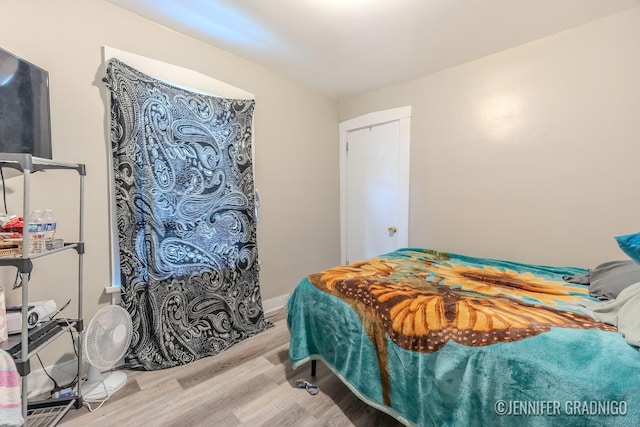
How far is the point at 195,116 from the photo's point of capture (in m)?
2.19

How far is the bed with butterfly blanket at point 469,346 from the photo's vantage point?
854 mm

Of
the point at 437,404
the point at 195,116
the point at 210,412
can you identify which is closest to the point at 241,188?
the point at 195,116

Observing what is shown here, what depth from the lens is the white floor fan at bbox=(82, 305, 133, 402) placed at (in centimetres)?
148

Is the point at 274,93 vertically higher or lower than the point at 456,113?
higher

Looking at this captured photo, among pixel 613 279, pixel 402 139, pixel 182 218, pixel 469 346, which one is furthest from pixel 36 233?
pixel 402 139

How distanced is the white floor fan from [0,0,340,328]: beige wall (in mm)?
444

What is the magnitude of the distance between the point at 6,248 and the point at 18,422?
2.28ft

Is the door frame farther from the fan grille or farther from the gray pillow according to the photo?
the fan grille

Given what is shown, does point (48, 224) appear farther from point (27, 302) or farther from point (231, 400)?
point (231, 400)

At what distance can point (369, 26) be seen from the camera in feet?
6.69

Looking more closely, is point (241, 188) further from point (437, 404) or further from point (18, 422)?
point (437, 404)

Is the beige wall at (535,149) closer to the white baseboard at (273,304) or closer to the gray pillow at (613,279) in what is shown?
the gray pillow at (613,279)

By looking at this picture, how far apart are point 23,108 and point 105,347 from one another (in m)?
1.36

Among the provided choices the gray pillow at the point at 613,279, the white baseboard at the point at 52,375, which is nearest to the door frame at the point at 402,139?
the gray pillow at the point at 613,279
